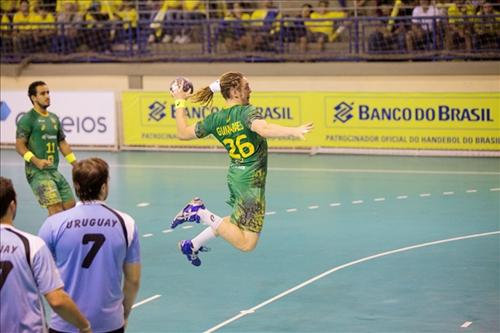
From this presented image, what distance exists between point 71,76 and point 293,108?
711cm

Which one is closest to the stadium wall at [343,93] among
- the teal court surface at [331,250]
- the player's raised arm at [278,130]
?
the teal court surface at [331,250]

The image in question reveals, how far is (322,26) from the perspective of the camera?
27.2 m

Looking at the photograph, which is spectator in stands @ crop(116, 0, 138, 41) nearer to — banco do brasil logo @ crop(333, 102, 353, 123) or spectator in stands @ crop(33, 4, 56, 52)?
spectator in stands @ crop(33, 4, 56, 52)

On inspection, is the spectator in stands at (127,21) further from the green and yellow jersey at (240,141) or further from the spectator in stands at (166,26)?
the green and yellow jersey at (240,141)

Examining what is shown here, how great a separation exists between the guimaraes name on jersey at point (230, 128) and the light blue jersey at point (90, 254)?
4.26 meters

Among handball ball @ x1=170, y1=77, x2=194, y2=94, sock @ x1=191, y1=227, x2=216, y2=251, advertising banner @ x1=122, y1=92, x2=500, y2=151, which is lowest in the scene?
advertising banner @ x1=122, y1=92, x2=500, y2=151

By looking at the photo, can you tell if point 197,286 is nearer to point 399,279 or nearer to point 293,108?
point 399,279

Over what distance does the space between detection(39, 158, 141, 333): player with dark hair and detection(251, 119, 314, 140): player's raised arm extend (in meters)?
3.27

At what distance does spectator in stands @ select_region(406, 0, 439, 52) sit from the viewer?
86.5 feet

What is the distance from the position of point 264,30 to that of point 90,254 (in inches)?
862

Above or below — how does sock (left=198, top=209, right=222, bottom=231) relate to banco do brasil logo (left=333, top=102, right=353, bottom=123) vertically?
above

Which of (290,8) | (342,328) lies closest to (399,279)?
(342,328)

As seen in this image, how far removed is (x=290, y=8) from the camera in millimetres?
28922

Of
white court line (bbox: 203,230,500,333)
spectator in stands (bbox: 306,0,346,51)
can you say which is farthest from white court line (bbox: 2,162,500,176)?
white court line (bbox: 203,230,500,333)
